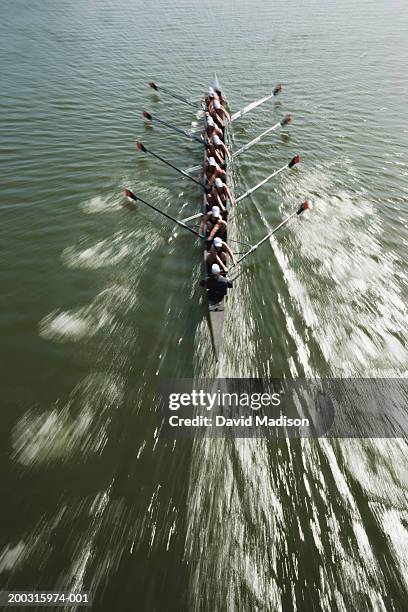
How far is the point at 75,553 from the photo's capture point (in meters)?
5.87

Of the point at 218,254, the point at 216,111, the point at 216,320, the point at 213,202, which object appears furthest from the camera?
the point at 216,111

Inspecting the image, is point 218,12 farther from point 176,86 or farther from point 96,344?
point 96,344

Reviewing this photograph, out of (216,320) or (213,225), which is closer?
(216,320)

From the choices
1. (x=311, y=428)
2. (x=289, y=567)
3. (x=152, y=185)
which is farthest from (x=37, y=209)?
(x=289, y=567)

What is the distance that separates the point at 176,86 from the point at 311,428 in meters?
27.8

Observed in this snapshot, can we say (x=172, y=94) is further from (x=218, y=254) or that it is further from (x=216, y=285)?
(x=216, y=285)

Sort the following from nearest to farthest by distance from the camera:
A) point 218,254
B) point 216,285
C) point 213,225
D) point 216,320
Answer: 1. point 216,320
2. point 216,285
3. point 218,254
4. point 213,225

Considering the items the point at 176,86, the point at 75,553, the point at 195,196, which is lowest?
the point at 75,553

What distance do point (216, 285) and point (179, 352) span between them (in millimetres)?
2248

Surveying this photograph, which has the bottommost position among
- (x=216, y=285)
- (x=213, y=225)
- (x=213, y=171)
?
(x=216, y=285)

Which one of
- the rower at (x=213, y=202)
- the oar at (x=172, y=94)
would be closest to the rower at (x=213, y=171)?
the rower at (x=213, y=202)

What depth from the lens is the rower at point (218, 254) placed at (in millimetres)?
9909

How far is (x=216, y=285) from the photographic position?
31.4ft

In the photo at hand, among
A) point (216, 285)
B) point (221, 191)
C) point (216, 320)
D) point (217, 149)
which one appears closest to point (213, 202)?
point (221, 191)
